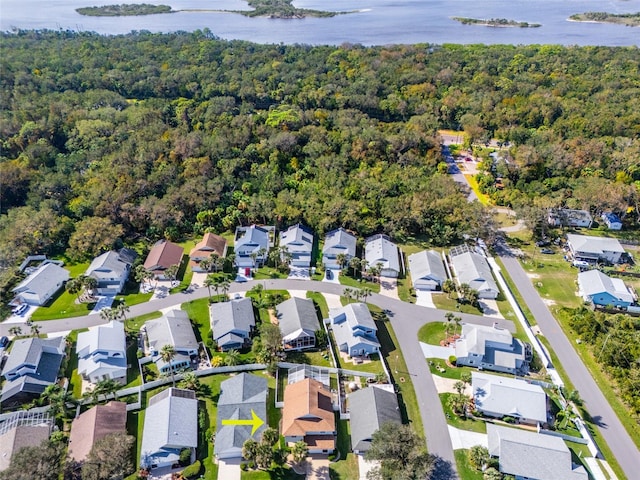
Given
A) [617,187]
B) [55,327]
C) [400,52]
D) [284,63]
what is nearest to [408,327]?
[55,327]

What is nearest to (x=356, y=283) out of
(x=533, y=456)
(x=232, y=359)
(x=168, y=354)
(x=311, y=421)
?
(x=232, y=359)

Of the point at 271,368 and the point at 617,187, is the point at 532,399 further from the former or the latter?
the point at 617,187

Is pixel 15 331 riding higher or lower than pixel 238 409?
lower

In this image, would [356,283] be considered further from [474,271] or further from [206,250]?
[206,250]

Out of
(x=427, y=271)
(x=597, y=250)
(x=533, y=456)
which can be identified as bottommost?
(x=533, y=456)

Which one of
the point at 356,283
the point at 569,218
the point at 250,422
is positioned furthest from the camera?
the point at 569,218

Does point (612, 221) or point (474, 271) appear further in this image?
point (612, 221)
